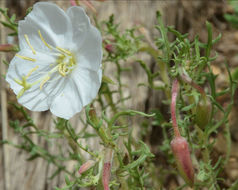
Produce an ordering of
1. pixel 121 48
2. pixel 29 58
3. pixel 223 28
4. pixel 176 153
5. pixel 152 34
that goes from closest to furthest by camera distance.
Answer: pixel 176 153 → pixel 29 58 → pixel 121 48 → pixel 152 34 → pixel 223 28

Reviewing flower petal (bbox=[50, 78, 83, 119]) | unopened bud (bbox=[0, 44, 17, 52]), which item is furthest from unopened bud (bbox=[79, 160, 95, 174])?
unopened bud (bbox=[0, 44, 17, 52])

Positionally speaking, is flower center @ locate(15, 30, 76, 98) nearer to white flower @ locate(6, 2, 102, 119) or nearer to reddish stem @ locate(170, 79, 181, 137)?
white flower @ locate(6, 2, 102, 119)

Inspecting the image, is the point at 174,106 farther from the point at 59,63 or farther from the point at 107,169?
the point at 59,63

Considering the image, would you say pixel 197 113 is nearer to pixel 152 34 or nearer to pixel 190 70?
pixel 190 70

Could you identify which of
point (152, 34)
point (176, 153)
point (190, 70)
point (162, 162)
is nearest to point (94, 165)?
point (176, 153)

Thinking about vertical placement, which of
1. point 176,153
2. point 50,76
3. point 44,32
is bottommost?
point 176,153

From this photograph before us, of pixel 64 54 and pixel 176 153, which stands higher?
pixel 64 54

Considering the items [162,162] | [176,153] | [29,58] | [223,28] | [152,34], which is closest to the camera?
[176,153]

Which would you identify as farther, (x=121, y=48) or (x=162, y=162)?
(x=162, y=162)
